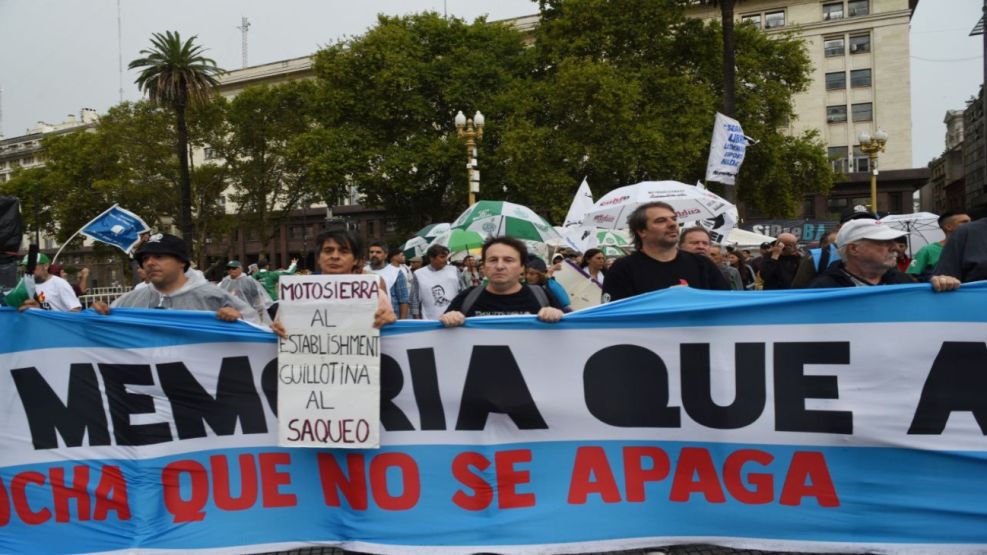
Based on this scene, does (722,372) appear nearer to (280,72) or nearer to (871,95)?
(871,95)

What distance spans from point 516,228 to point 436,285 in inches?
94.8

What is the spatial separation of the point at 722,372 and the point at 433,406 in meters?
1.47

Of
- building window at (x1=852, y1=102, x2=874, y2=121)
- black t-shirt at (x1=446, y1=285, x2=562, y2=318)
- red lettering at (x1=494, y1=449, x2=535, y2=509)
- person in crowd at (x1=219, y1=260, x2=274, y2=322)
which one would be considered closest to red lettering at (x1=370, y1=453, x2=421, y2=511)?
red lettering at (x1=494, y1=449, x2=535, y2=509)

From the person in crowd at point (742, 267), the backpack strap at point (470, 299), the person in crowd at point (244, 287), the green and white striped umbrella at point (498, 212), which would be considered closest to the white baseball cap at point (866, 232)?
the backpack strap at point (470, 299)

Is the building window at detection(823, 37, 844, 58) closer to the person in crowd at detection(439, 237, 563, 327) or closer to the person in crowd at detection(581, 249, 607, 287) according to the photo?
the person in crowd at detection(581, 249, 607, 287)

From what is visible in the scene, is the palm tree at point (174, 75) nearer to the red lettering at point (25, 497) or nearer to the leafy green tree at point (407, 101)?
the leafy green tree at point (407, 101)

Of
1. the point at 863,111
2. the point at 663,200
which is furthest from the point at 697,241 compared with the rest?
the point at 863,111

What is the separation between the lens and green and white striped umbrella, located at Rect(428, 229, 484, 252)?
39.8 feet

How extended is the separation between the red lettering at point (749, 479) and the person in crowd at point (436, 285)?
20.2 feet

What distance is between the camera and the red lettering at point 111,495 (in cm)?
390

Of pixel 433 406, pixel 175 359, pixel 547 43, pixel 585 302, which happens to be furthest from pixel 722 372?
pixel 547 43

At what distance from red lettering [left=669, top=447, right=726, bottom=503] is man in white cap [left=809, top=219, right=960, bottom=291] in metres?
1.22

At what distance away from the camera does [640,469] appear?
3717 mm

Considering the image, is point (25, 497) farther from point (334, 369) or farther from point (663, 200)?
point (663, 200)
